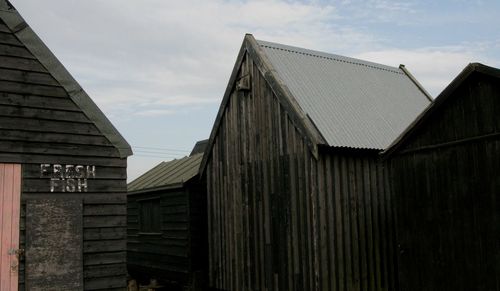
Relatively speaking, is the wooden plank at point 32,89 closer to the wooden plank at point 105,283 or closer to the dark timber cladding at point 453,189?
the wooden plank at point 105,283

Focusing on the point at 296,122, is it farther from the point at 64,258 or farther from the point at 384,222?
the point at 64,258

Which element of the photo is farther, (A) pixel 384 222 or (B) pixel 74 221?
(A) pixel 384 222

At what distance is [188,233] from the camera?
17031mm

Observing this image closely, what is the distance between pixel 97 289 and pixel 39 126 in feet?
9.67

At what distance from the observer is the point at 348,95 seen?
1555 centimetres

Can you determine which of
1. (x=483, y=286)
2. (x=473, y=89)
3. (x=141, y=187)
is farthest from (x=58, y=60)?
(x=141, y=187)

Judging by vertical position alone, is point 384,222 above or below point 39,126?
below

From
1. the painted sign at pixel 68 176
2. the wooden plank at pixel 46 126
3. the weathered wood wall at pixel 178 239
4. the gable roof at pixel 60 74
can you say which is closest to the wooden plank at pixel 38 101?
the gable roof at pixel 60 74

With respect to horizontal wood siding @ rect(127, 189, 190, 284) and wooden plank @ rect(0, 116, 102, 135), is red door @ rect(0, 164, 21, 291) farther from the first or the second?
horizontal wood siding @ rect(127, 189, 190, 284)

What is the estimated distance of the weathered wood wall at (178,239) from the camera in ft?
55.9

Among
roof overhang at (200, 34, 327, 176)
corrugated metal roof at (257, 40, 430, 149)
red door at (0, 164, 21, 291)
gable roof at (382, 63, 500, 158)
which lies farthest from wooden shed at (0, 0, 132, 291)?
gable roof at (382, 63, 500, 158)

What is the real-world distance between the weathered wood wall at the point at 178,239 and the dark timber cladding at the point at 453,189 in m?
7.70

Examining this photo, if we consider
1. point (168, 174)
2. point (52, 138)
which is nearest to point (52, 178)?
point (52, 138)

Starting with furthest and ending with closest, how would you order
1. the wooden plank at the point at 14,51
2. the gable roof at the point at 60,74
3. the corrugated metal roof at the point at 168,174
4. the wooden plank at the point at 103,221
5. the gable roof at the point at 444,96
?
the corrugated metal roof at the point at 168,174
the gable roof at the point at 444,96
the wooden plank at the point at 103,221
the gable roof at the point at 60,74
the wooden plank at the point at 14,51
